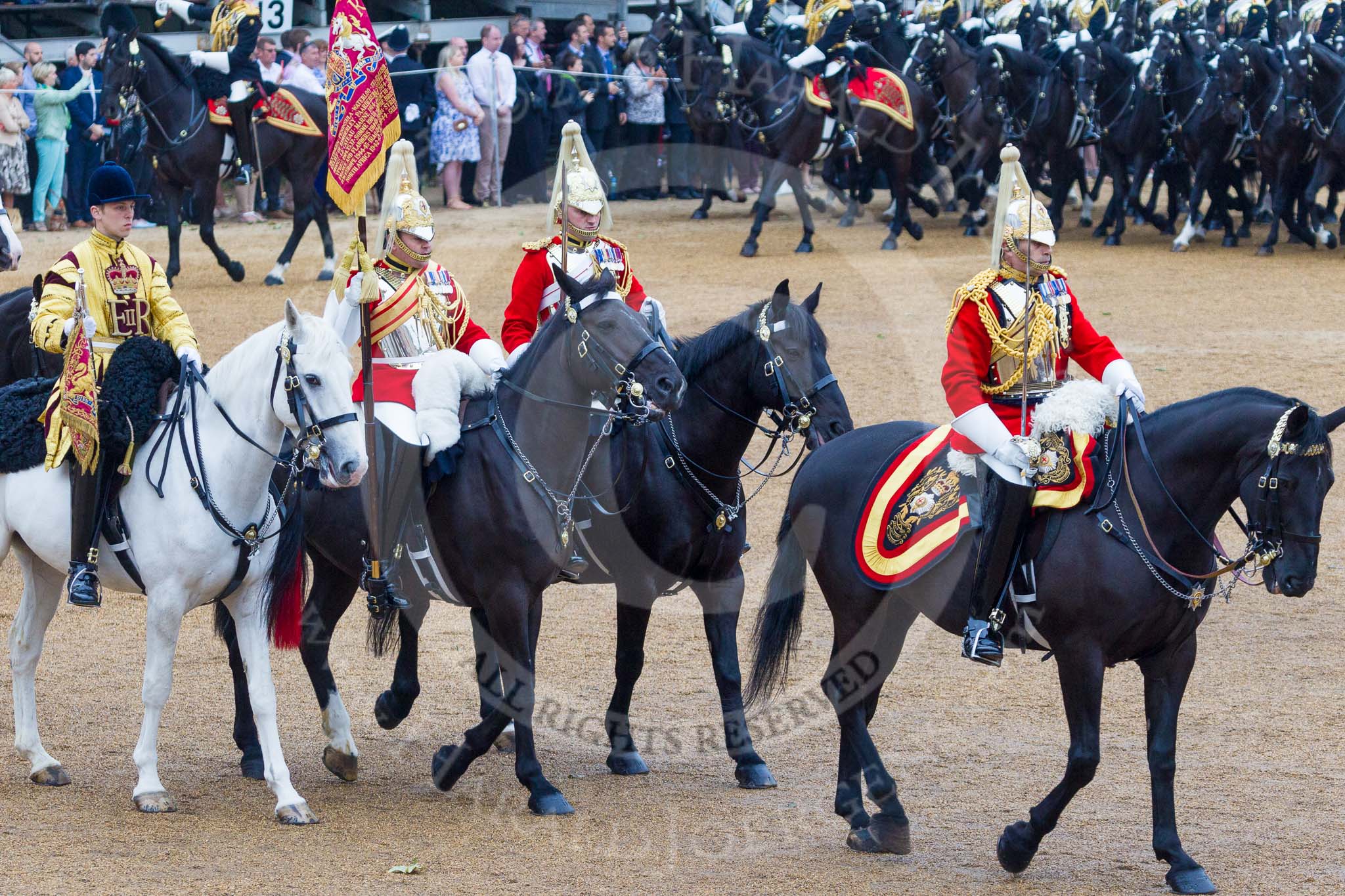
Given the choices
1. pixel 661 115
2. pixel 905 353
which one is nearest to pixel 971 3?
pixel 661 115

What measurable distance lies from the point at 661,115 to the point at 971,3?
752cm

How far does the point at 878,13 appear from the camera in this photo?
18766 millimetres

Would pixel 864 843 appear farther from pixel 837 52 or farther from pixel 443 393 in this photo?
pixel 837 52

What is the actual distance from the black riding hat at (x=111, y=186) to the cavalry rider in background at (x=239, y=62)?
9.45 metres

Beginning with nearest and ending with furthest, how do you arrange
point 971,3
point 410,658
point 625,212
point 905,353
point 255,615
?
point 255,615 → point 410,658 → point 905,353 → point 625,212 → point 971,3

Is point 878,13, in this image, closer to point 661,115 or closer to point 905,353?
point 661,115

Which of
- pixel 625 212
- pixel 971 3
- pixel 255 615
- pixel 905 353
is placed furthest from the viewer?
pixel 971 3

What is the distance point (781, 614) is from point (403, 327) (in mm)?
1803

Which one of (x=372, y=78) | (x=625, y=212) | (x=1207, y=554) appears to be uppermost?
(x=372, y=78)

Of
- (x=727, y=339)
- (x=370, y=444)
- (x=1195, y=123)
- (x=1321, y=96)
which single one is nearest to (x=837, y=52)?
(x=1195, y=123)

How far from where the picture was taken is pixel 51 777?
6.23 meters

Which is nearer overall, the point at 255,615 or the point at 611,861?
the point at 611,861

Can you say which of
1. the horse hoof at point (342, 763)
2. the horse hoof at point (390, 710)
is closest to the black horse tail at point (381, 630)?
the horse hoof at point (390, 710)

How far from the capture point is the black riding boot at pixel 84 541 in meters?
5.92
